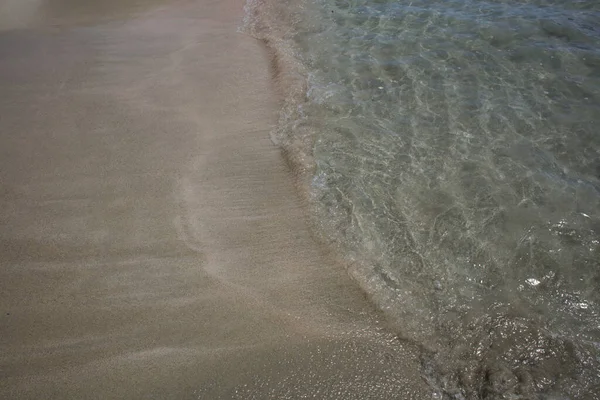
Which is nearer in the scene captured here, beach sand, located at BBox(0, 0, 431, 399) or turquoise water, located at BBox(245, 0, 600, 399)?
beach sand, located at BBox(0, 0, 431, 399)

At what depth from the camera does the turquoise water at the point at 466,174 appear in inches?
112

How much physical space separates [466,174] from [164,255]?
8.91 ft

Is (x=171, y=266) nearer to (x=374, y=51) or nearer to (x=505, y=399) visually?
(x=505, y=399)

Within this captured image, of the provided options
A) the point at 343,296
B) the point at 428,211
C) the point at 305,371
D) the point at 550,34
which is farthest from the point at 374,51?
the point at 305,371

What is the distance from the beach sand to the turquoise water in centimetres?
33

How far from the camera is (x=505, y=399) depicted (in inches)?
99.9

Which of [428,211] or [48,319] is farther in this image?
[428,211]

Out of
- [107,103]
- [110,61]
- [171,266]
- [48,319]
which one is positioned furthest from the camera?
[110,61]

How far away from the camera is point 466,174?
4082 millimetres

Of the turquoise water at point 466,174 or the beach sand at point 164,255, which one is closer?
the beach sand at point 164,255

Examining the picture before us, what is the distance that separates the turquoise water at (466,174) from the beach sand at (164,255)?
12.8 inches

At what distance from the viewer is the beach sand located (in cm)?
267

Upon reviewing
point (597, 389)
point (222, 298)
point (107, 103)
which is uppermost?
point (107, 103)

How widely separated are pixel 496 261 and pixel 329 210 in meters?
1.36
